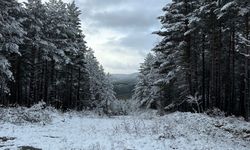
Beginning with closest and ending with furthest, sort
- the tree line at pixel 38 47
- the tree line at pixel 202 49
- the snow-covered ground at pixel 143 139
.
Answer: the snow-covered ground at pixel 143 139 < the tree line at pixel 38 47 < the tree line at pixel 202 49

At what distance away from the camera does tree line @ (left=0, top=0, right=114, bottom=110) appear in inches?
1063

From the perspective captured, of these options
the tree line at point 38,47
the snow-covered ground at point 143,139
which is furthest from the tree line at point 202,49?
the tree line at point 38,47

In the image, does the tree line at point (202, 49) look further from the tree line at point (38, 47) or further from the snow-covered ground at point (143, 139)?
the tree line at point (38, 47)

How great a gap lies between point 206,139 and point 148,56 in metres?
55.5

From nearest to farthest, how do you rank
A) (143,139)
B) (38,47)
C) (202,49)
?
(143,139) < (202,49) < (38,47)

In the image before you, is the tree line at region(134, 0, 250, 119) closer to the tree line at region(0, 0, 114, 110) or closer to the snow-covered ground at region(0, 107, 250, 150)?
the snow-covered ground at region(0, 107, 250, 150)

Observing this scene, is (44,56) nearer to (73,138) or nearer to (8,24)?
(8,24)

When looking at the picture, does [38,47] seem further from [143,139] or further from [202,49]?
[143,139]

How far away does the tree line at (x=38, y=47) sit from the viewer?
27000 millimetres

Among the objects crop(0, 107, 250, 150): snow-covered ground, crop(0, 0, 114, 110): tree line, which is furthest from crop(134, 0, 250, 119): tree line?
crop(0, 0, 114, 110): tree line

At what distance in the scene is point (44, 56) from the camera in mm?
39312

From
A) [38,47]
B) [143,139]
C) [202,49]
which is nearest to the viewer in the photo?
[143,139]

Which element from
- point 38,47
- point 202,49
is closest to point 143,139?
point 202,49

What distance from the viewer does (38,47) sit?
3747cm
